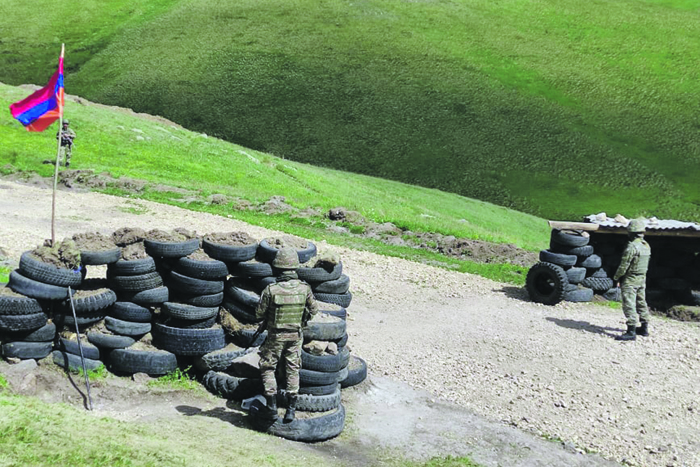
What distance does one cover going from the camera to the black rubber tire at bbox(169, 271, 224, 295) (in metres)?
18.3

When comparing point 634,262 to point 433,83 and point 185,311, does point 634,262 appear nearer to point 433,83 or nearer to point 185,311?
point 185,311

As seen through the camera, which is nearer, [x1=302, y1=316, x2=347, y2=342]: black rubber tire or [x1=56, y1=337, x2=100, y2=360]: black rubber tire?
[x1=56, y1=337, x2=100, y2=360]: black rubber tire

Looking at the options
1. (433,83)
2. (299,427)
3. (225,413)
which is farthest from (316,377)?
(433,83)

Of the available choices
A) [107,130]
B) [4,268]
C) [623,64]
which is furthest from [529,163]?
[4,268]

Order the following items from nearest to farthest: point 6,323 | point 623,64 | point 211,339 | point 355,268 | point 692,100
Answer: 1. point 6,323
2. point 211,339
3. point 355,268
4. point 692,100
5. point 623,64

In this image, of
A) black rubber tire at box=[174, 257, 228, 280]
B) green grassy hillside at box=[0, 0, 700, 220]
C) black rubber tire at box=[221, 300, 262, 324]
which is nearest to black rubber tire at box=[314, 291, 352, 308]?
black rubber tire at box=[221, 300, 262, 324]

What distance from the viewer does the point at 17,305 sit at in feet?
55.1

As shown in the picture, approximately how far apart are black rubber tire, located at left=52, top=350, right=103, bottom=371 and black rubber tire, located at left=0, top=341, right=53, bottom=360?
0.83 feet

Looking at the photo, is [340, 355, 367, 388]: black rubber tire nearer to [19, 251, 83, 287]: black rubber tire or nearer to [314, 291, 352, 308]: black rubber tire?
[314, 291, 352, 308]: black rubber tire

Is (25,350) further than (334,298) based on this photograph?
No

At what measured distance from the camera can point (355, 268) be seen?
31.6 metres

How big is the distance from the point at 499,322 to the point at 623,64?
318 feet

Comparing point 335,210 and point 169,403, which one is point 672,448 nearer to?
point 169,403

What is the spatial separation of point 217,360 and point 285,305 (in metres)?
3.13
